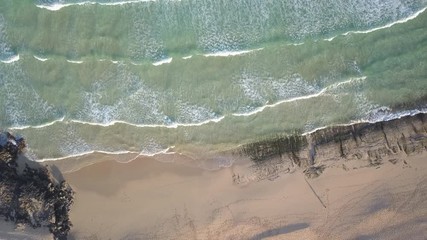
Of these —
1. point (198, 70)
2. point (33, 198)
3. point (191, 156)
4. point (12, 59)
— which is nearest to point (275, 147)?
point (191, 156)

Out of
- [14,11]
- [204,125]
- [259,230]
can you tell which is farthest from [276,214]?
[14,11]

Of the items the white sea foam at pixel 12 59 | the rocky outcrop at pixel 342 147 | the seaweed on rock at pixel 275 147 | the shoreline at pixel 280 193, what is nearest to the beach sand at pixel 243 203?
the shoreline at pixel 280 193

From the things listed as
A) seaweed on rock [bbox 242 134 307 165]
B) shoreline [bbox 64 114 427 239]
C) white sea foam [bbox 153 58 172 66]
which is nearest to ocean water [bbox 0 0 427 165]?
white sea foam [bbox 153 58 172 66]

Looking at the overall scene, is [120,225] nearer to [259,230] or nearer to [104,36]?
[259,230]

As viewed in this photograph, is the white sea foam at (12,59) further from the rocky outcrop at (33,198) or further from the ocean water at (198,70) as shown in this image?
the rocky outcrop at (33,198)

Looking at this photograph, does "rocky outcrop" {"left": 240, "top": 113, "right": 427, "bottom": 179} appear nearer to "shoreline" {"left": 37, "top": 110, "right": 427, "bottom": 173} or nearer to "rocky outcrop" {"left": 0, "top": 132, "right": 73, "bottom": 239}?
"shoreline" {"left": 37, "top": 110, "right": 427, "bottom": 173}

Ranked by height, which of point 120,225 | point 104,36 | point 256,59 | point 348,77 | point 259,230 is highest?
point 104,36
